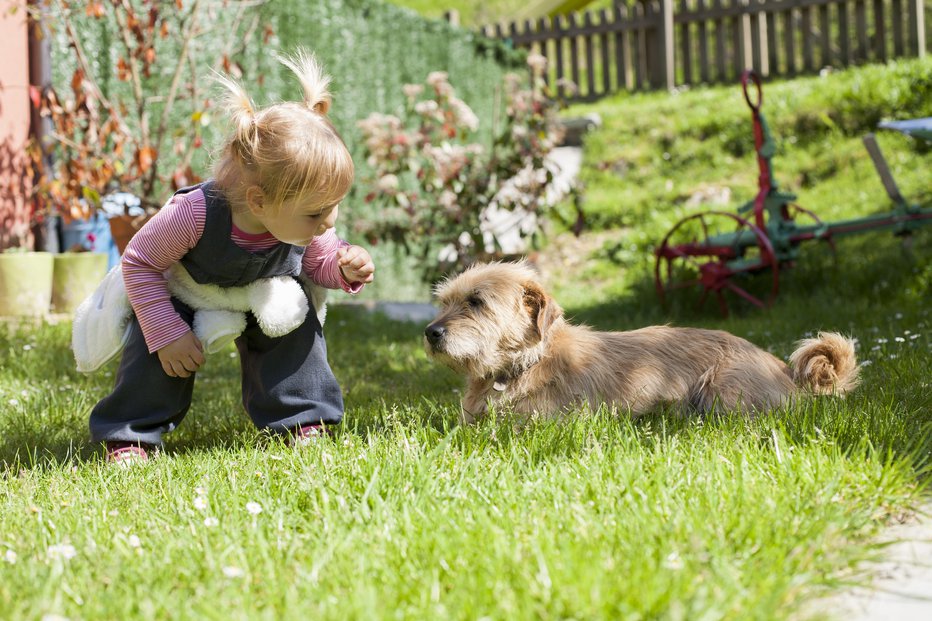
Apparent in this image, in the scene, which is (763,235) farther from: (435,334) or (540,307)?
(435,334)

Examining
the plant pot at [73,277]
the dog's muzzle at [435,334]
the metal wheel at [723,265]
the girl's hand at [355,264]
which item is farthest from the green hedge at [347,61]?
the dog's muzzle at [435,334]

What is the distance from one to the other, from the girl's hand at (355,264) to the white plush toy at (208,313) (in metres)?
0.25

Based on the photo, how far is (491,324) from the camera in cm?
354

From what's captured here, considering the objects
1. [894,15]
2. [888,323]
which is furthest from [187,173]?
[894,15]

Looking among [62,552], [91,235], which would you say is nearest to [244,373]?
[62,552]

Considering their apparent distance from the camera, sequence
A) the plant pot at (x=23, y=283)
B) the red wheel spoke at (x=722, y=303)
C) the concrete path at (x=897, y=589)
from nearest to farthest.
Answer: the concrete path at (x=897, y=589), the plant pot at (x=23, y=283), the red wheel spoke at (x=722, y=303)

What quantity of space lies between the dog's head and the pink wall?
14.1ft

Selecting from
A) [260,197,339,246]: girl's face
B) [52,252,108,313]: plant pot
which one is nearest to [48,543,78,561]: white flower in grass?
[260,197,339,246]: girl's face

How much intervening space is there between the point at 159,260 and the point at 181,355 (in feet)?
1.14

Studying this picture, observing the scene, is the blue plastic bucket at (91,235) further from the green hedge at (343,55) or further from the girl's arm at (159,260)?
the girl's arm at (159,260)

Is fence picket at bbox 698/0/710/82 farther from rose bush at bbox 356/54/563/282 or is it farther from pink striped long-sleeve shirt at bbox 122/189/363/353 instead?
pink striped long-sleeve shirt at bbox 122/189/363/353

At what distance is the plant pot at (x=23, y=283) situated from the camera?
606cm

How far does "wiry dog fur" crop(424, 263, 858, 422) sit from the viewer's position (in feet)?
11.6

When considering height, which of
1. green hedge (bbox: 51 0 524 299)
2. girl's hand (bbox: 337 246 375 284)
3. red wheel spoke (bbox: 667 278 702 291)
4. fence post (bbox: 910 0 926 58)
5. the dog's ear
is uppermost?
fence post (bbox: 910 0 926 58)
